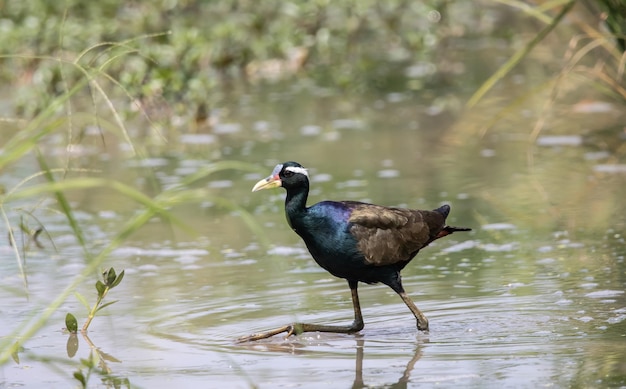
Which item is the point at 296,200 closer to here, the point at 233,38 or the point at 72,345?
the point at 72,345

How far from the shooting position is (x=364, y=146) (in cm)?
1148

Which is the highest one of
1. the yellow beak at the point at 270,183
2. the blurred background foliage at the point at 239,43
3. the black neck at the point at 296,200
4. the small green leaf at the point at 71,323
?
the blurred background foliage at the point at 239,43

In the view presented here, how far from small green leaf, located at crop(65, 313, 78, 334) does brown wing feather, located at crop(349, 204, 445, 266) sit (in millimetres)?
1447

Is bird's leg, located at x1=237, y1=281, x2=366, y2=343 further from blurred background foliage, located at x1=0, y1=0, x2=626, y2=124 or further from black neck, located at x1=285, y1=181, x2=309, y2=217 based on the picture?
blurred background foliage, located at x1=0, y1=0, x2=626, y2=124

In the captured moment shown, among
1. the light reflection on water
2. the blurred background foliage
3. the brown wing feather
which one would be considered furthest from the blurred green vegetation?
the brown wing feather

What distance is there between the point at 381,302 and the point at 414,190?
2.67 meters

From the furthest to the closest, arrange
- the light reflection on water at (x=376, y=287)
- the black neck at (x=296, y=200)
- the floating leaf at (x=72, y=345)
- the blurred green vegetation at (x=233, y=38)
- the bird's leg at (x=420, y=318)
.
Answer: the blurred green vegetation at (x=233, y=38)
the black neck at (x=296, y=200)
the bird's leg at (x=420, y=318)
the floating leaf at (x=72, y=345)
the light reflection on water at (x=376, y=287)

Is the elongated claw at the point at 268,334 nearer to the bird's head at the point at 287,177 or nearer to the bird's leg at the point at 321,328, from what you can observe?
the bird's leg at the point at 321,328

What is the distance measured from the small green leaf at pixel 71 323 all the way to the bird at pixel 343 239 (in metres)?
0.84

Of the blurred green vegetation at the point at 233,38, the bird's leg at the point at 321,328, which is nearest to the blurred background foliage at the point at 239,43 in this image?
the blurred green vegetation at the point at 233,38

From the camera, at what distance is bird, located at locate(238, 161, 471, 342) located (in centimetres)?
636

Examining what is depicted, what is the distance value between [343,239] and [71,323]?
1412mm

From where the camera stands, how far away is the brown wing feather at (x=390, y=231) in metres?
6.46

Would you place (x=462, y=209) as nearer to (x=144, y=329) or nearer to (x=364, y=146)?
(x=364, y=146)
